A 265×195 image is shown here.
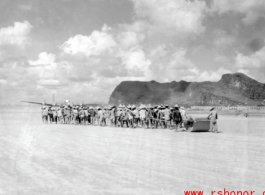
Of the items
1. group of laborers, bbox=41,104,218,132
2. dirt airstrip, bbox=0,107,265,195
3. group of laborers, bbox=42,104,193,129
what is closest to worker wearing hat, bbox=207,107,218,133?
group of laborers, bbox=41,104,218,132

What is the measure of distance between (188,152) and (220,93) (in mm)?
159493

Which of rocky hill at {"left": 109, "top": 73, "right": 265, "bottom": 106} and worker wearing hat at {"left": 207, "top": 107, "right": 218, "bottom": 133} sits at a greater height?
rocky hill at {"left": 109, "top": 73, "right": 265, "bottom": 106}

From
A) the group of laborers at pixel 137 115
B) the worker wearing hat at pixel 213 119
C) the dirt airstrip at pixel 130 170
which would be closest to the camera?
the dirt airstrip at pixel 130 170

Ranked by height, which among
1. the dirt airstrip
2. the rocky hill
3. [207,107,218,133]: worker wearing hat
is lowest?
the dirt airstrip

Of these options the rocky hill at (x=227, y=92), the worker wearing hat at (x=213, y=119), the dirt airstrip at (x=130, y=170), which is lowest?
the dirt airstrip at (x=130, y=170)

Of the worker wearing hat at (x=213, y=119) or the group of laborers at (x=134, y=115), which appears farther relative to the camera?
the group of laborers at (x=134, y=115)

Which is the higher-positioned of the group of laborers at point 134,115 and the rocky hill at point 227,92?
the rocky hill at point 227,92

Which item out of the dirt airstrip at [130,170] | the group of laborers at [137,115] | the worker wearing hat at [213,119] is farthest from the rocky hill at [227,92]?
the dirt airstrip at [130,170]

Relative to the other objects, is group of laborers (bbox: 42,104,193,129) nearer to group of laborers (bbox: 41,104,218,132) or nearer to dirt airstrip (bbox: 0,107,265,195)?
group of laborers (bbox: 41,104,218,132)

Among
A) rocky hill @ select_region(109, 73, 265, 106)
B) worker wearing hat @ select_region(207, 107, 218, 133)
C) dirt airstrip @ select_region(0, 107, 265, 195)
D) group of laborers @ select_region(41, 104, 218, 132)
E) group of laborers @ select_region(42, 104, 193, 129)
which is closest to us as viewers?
dirt airstrip @ select_region(0, 107, 265, 195)

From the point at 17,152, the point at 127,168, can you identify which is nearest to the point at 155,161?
the point at 127,168

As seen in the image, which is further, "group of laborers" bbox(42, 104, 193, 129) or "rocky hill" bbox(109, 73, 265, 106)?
"rocky hill" bbox(109, 73, 265, 106)

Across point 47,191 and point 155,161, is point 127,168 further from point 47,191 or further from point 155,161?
point 47,191

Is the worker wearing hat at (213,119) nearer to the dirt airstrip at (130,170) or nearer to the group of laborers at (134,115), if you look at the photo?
the group of laborers at (134,115)
